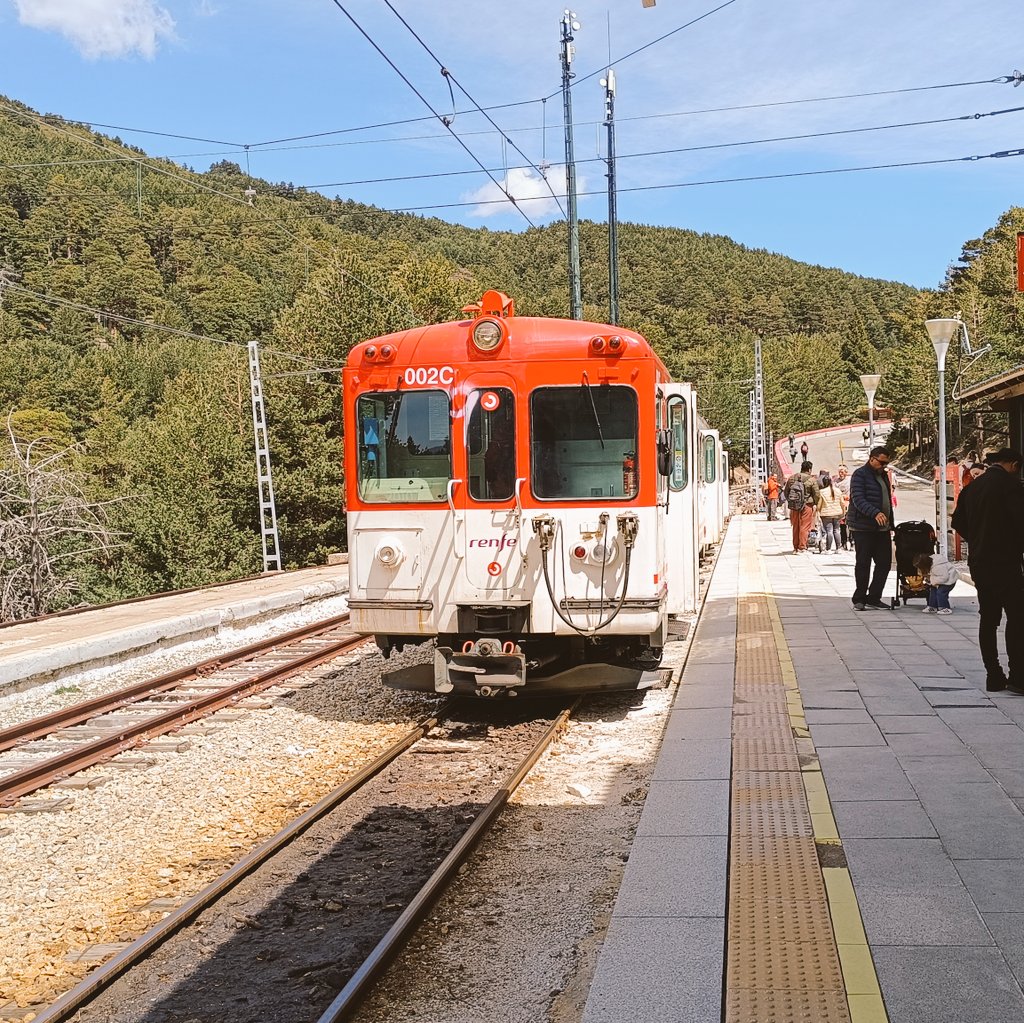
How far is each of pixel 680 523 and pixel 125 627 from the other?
8137 millimetres

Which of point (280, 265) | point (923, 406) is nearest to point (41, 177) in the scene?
point (280, 265)

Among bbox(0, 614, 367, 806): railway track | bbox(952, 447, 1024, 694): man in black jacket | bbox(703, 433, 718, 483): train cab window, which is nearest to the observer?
bbox(0, 614, 367, 806): railway track

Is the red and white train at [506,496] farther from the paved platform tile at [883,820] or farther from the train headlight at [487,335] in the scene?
the paved platform tile at [883,820]

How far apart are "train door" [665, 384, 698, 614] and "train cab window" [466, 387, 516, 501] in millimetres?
1563

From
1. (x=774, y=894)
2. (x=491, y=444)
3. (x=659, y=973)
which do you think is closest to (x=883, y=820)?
(x=774, y=894)

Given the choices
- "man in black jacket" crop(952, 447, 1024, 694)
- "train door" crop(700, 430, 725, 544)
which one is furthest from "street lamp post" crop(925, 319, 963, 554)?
"man in black jacket" crop(952, 447, 1024, 694)

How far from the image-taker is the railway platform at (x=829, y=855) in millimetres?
3570

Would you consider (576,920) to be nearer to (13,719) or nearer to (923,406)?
(13,719)

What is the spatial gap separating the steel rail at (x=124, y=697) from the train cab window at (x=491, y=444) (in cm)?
427

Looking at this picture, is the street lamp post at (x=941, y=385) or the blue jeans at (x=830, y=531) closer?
the street lamp post at (x=941, y=385)

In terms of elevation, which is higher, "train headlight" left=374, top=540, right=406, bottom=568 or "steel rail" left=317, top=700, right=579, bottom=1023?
"train headlight" left=374, top=540, right=406, bottom=568

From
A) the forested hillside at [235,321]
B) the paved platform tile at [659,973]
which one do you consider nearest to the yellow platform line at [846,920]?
the paved platform tile at [659,973]

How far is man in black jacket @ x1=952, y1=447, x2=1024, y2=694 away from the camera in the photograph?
7961 millimetres

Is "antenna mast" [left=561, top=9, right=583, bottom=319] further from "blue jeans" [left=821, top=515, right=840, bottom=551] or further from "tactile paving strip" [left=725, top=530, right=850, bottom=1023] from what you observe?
"tactile paving strip" [left=725, top=530, right=850, bottom=1023]
